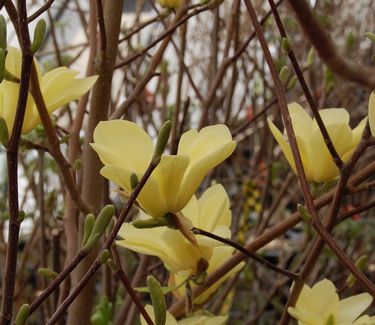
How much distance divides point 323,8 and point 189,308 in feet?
5.99

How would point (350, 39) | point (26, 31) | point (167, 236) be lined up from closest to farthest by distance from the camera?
A: point (26, 31)
point (167, 236)
point (350, 39)

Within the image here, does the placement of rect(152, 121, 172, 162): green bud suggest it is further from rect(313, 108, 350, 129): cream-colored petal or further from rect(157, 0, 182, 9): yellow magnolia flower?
rect(157, 0, 182, 9): yellow magnolia flower

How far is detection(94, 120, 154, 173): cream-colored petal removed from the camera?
522mm

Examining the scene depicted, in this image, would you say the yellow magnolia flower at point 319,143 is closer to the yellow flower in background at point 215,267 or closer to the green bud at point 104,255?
the yellow flower in background at point 215,267

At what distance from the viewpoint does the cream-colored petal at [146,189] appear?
19.5 inches

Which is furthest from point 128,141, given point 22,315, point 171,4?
point 171,4

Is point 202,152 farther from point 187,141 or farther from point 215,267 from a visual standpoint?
point 215,267

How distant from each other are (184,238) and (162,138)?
0.17 m

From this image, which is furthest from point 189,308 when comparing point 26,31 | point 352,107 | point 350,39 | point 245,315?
point 352,107

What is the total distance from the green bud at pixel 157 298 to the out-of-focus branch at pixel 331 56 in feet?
0.87

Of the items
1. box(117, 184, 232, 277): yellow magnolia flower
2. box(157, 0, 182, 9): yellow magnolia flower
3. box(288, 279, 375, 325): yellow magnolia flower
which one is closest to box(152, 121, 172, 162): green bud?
box(117, 184, 232, 277): yellow magnolia flower

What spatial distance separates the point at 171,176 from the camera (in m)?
0.51

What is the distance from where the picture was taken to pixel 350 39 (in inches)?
45.9

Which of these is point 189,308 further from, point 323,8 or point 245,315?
point 323,8
